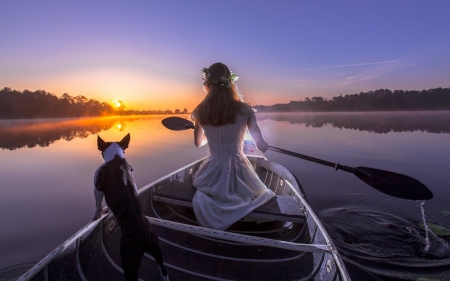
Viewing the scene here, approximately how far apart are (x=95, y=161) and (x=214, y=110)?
1144 centimetres

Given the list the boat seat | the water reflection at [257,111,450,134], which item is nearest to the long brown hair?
the boat seat

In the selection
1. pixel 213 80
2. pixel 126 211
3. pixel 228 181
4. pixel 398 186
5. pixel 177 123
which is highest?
pixel 213 80

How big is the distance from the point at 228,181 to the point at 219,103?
0.89 meters

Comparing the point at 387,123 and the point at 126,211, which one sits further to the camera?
the point at 387,123

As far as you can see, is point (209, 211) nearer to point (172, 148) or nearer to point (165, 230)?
point (165, 230)

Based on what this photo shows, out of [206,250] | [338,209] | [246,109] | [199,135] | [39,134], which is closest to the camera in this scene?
[206,250]

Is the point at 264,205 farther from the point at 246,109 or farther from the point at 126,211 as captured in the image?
the point at 126,211

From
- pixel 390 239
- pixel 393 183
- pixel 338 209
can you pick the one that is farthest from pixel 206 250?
pixel 338 209

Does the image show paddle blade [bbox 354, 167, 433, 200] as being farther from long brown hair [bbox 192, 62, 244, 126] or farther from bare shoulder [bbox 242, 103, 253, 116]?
long brown hair [bbox 192, 62, 244, 126]

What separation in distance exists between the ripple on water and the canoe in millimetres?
1565

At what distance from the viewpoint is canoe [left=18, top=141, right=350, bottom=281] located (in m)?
1.67

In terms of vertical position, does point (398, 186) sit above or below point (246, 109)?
below

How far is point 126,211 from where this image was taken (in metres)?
1.46

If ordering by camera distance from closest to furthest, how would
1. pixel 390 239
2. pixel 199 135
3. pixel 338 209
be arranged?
pixel 199 135
pixel 390 239
pixel 338 209
